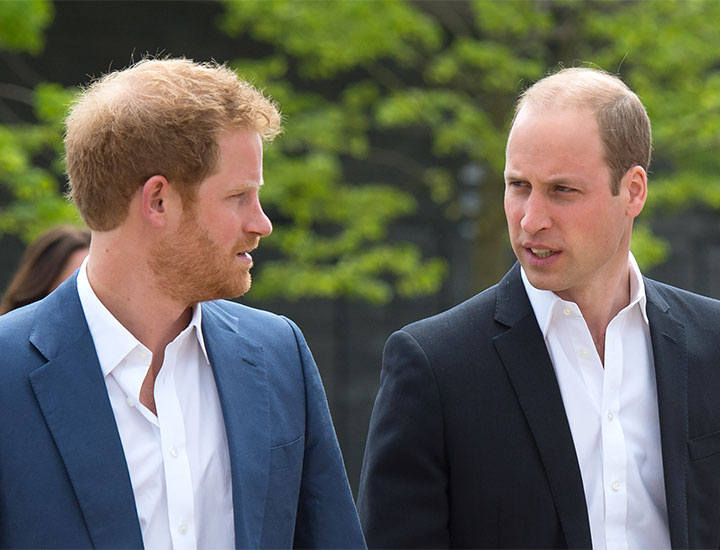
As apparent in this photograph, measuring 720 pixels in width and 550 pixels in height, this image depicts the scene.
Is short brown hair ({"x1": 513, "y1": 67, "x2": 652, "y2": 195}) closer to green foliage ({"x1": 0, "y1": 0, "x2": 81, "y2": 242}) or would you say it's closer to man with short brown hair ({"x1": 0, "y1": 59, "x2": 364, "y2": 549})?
man with short brown hair ({"x1": 0, "y1": 59, "x2": 364, "y2": 549})

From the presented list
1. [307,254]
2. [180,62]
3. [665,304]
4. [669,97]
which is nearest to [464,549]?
[665,304]

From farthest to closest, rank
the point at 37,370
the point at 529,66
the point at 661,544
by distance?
1. the point at 529,66
2. the point at 661,544
3. the point at 37,370

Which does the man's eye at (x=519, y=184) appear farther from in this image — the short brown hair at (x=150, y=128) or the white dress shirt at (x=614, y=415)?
the short brown hair at (x=150, y=128)

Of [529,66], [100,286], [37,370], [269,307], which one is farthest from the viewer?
[269,307]

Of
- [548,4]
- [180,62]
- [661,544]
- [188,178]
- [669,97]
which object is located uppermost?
[548,4]

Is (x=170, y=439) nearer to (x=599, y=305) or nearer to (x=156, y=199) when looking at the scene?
(x=156, y=199)

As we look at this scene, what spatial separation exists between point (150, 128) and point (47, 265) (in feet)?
7.66

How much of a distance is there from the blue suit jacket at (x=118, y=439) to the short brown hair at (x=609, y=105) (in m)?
0.98

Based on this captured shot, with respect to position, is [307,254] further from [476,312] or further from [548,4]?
[476,312]

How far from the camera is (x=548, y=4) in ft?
32.2

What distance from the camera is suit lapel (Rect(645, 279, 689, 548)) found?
9.80ft

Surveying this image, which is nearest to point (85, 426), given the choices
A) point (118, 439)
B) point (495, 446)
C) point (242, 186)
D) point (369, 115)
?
point (118, 439)

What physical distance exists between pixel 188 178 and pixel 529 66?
6806mm

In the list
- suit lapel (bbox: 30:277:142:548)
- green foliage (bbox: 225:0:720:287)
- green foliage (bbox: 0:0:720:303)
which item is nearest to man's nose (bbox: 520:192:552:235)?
suit lapel (bbox: 30:277:142:548)
